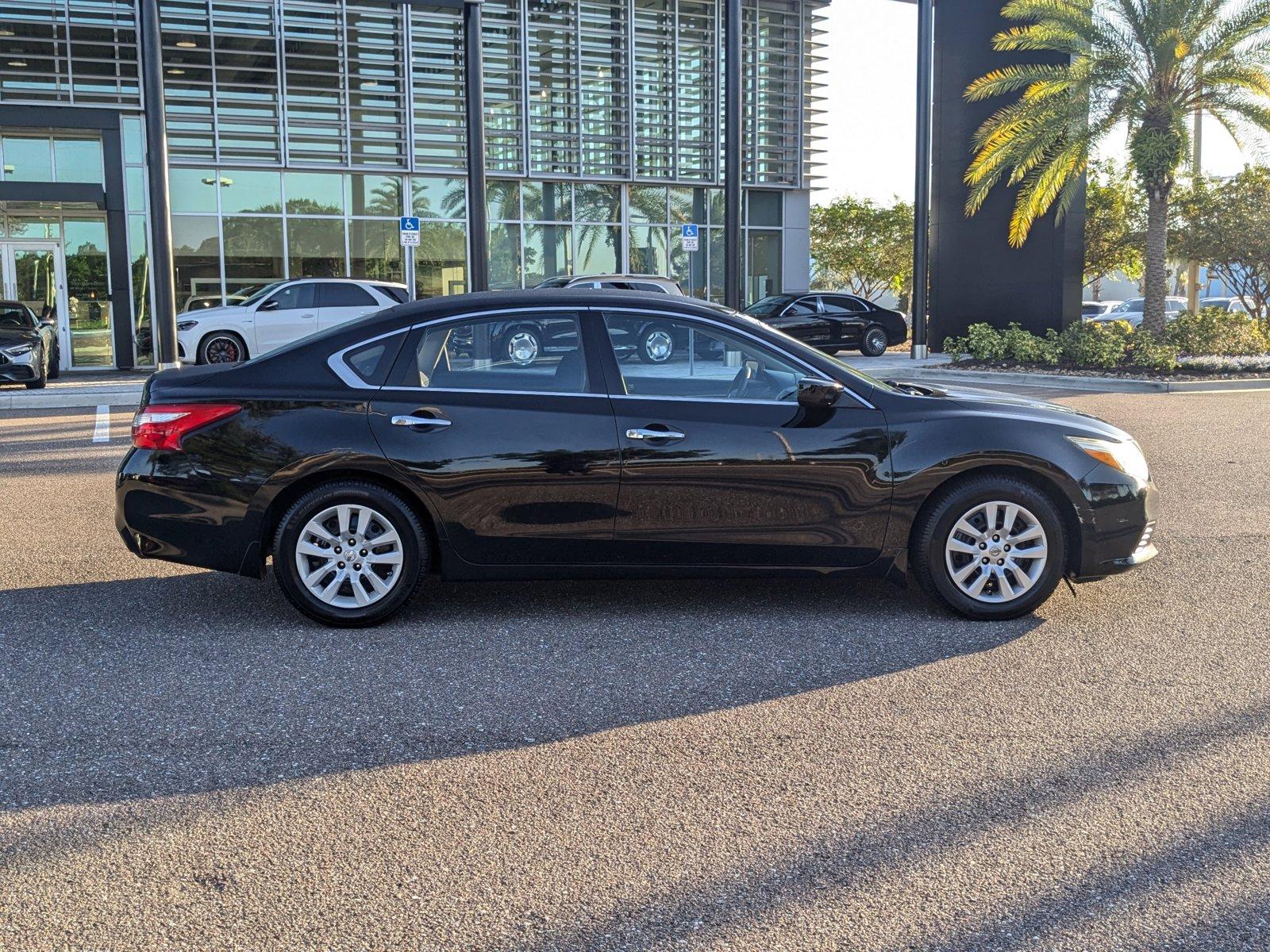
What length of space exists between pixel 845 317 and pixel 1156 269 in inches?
281

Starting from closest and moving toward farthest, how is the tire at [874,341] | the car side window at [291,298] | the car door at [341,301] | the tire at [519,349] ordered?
the tire at [519,349], the car side window at [291,298], the car door at [341,301], the tire at [874,341]

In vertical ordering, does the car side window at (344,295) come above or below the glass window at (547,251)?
below

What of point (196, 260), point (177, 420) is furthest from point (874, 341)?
point (177, 420)

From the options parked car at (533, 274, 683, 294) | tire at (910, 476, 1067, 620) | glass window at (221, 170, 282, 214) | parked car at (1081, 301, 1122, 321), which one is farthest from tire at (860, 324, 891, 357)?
tire at (910, 476, 1067, 620)

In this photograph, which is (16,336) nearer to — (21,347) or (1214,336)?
(21,347)

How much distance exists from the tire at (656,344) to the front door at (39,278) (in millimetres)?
22133

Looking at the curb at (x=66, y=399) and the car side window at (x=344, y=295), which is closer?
the curb at (x=66, y=399)

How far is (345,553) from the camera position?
5805 millimetres

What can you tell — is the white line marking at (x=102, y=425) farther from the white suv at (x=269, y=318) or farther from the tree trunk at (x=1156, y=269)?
the tree trunk at (x=1156, y=269)

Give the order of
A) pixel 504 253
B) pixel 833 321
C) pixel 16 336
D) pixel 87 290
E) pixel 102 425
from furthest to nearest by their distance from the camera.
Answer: pixel 504 253
pixel 833 321
pixel 87 290
pixel 16 336
pixel 102 425

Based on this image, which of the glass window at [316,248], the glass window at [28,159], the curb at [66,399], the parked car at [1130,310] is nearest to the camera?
the curb at [66,399]

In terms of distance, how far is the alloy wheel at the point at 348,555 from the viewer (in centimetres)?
→ 578

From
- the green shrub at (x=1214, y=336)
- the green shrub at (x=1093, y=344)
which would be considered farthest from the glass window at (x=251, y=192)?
the green shrub at (x=1214, y=336)

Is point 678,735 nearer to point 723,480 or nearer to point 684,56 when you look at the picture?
point 723,480
